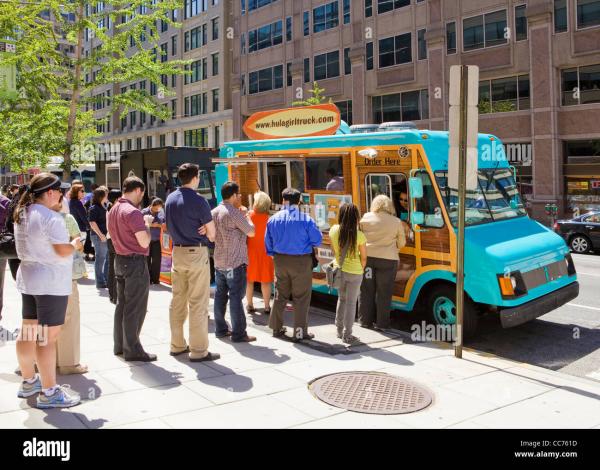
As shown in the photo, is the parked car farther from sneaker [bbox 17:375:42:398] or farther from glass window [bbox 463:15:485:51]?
sneaker [bbox 17:375:42:398]

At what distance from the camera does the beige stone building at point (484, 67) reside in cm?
2784

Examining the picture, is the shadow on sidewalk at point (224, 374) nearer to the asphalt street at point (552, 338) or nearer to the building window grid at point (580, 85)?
the asphalt street at point (552, 338)

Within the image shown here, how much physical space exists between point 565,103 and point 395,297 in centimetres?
2408

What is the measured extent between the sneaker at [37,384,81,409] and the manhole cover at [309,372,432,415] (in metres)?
2.03

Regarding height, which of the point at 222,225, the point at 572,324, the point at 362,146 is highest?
the point at 362,146

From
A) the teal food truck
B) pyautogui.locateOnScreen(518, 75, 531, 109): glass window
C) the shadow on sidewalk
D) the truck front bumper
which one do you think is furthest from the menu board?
pyautogui.locateOnScreen(518, 75, 531, 109): glass window

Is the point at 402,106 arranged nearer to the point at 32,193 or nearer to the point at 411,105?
the point at 411,105

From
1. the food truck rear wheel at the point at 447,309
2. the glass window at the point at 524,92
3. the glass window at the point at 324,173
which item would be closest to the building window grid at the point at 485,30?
the glass window at the point at 524,92

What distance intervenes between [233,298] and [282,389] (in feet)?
6.02

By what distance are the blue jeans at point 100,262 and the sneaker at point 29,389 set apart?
5264 mm

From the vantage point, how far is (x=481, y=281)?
7.16 metres
